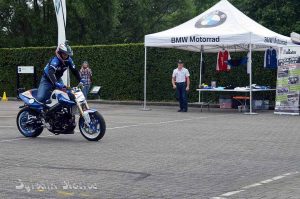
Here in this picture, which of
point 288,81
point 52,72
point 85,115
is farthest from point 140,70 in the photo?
point 85,115

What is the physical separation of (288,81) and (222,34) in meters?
2.93

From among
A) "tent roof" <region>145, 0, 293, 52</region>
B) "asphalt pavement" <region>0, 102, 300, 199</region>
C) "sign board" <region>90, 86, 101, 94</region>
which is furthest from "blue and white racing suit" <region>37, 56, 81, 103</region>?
"sign board" <region>90, 86, 101, 94</region>

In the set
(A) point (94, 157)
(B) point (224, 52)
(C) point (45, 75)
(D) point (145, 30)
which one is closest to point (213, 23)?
(B) point (224, 52)

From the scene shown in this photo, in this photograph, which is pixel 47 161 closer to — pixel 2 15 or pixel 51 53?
pixel 51 53

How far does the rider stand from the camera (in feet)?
41.3

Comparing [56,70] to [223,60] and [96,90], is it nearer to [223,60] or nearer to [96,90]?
[223,60]

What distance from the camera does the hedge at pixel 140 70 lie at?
24375 millimetres

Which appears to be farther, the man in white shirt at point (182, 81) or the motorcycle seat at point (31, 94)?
the man in white shirt at point (182, 81)

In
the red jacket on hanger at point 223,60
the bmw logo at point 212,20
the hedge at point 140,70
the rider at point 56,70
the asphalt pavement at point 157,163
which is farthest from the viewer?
the hedge at point 140,70

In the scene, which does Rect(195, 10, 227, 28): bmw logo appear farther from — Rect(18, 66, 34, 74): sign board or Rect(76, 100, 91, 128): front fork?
Rect(18, 66, 34, 74): sign board

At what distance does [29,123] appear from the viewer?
13.2 m

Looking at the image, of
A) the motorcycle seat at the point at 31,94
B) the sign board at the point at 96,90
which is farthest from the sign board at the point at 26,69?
the motorcycle seat at the point at 31,94

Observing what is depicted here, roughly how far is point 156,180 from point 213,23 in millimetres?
14083

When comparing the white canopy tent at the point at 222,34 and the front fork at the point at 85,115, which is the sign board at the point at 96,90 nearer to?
the white canopy tent at the point at 222,34
